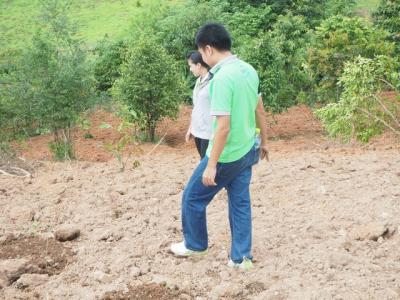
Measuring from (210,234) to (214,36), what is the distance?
184 cm

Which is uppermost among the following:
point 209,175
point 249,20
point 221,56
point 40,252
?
point 221,56

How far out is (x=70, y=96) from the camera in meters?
12.1

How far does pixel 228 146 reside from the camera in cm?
390

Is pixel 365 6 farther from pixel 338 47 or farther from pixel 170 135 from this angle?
pixel 170 135

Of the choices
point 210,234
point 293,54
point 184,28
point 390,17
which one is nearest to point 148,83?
point 184,28

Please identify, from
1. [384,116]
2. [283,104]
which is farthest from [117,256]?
[283,104]

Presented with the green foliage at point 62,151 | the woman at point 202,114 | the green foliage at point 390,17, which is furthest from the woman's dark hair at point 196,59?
the green foliage at point 390,17

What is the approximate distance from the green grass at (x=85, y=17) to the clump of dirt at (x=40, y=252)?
16.3m

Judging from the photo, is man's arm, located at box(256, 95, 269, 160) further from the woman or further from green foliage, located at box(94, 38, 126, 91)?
green foliage, located at box(94, 38, 126, 91)

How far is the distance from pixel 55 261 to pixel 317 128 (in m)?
11.5

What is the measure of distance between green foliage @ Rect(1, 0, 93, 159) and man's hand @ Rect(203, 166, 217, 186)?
26.4 ft

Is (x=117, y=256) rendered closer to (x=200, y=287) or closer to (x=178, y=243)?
(x=178, y=243)

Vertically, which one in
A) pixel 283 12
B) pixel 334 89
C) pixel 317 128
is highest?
pixel 283 12

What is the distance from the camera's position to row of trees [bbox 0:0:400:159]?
11.3m
